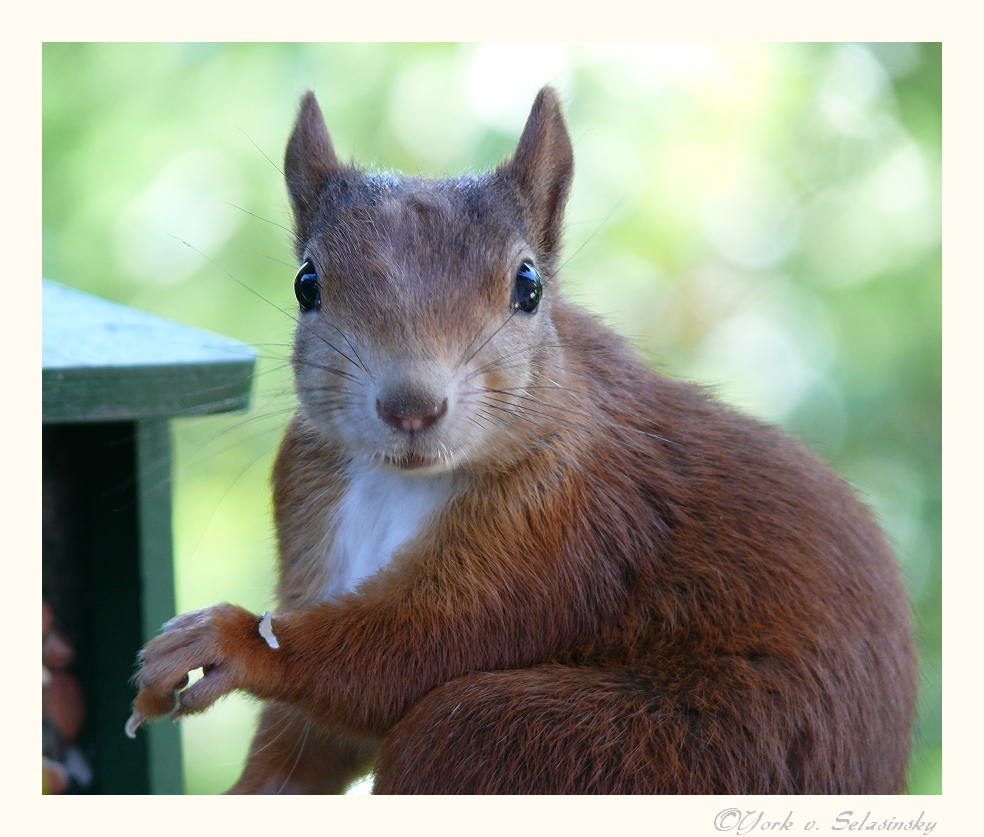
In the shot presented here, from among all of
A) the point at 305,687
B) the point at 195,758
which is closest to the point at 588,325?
the point at 305,687

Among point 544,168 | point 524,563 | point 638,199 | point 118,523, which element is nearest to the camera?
point 524,563

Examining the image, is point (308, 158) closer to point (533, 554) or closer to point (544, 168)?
point (544, 168)

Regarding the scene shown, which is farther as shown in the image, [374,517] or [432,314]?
[374,517]

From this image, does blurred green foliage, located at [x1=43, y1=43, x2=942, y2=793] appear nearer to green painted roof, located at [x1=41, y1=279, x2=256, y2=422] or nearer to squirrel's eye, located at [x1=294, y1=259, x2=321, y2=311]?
green painted roof, located at [x1=41, y1=279, x2=256, y2=422]

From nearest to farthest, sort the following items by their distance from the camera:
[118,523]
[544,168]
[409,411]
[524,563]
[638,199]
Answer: [409,411] < [524,563] < [544,168] < [118,523] < [638,199]

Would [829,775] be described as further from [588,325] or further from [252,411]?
[252,411]

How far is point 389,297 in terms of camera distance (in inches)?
74.5

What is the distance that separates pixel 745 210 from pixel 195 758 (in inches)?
161

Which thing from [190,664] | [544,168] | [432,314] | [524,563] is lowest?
[190,664]

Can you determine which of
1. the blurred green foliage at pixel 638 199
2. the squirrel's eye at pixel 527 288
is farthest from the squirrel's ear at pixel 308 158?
the blurred green foliage at pixel 638 199

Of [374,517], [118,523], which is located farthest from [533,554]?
[118,523]

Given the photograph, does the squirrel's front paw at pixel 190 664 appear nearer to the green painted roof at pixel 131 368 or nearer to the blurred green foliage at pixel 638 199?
the green painted roof at pixel 131 368

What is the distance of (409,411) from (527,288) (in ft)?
1.66

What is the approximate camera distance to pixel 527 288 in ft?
6.93
